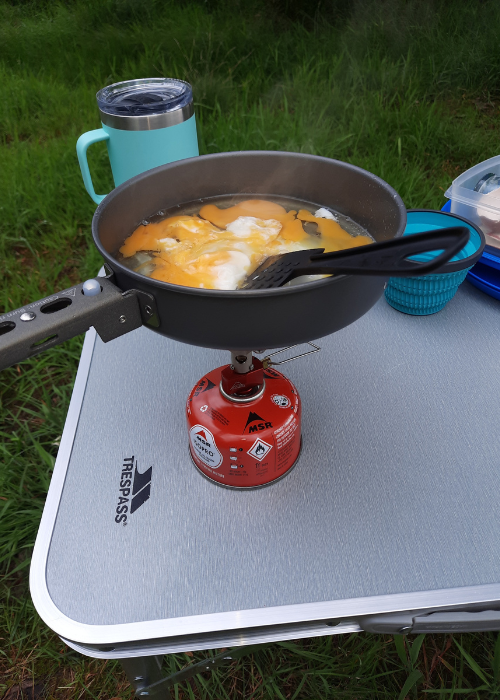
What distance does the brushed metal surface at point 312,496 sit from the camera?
0.88 meters

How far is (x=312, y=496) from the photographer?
102cm

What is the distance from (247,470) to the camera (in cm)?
98

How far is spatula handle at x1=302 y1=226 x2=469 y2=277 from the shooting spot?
537 mm

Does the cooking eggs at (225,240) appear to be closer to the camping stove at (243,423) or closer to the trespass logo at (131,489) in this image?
the camping stove at (243,423)

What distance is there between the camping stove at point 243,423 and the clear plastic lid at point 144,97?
93cm

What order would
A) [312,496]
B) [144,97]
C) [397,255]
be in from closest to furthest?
[397,255] → [312,496] → [144,97]

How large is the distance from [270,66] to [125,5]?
1476mm

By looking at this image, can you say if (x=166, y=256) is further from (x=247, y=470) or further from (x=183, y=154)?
(x=183, y=154)

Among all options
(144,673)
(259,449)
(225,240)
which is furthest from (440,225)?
(144,673)

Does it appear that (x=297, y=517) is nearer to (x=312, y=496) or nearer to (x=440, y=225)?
(x=312, y=496)

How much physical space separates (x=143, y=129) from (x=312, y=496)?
116cm

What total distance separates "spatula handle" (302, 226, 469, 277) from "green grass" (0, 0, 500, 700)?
1.06 meters

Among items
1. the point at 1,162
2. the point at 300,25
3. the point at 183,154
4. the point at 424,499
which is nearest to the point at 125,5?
the point at 300,25

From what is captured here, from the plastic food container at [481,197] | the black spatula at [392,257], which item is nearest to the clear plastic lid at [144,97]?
the plastic food container at [481,197]
